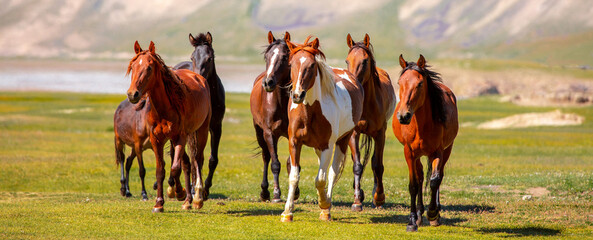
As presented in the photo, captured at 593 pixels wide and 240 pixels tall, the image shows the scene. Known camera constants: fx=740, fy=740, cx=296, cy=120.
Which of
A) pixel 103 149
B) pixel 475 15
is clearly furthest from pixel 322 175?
pixel 475 15

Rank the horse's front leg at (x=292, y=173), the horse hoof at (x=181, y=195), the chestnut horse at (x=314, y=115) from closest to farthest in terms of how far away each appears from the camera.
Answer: the chestnut horse at (x=314, y=115) < the horse's front leg at (x=292, y=173) < the horse hoof at (x=181, y=195)

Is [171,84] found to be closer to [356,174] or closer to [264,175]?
[264,175]

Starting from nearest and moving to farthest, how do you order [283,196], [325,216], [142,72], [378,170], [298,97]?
1. [298,97]
2. [142,72]
3. [325,216]
4. [378,170]
5. [283,196]

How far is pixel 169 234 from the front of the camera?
35.2 ft

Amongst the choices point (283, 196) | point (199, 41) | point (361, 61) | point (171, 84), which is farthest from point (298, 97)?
point (283, 196)

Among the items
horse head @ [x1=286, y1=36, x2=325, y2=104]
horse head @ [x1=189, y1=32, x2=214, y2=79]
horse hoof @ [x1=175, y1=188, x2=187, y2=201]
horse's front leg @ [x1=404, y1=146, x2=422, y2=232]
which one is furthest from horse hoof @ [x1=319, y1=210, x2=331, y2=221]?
horse head @ [x1=189, y1=32, x2=214, y2=79]

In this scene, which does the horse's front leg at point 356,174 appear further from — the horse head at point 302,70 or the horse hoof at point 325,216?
the horse head at point 302,70

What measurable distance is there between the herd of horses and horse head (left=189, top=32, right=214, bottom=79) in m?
0.93

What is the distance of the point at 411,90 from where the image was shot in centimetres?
1132

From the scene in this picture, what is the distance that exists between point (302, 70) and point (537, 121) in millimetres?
38685

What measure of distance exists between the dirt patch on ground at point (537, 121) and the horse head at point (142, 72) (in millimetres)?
36393

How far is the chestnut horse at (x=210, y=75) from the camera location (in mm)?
15523

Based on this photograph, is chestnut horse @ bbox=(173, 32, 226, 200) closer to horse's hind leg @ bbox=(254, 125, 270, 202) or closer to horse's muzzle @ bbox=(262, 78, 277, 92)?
horse's hind leg @ bbox=(254, 125, 270, 202)

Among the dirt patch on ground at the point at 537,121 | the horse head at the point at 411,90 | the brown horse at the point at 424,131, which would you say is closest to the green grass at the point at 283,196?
the brown horse at the point at 424,131
